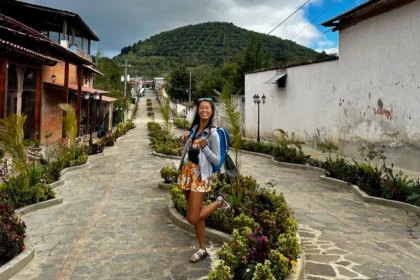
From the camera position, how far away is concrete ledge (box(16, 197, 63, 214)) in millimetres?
6527

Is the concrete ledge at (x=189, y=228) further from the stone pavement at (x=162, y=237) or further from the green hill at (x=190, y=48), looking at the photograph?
the green hill at (x=190, y=48)

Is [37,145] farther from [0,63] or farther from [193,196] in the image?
[193,196]

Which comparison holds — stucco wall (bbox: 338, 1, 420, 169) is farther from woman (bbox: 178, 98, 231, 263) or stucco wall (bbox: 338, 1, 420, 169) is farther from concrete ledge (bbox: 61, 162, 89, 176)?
concrete ledge (bbox: 61, 162, 89, 176)

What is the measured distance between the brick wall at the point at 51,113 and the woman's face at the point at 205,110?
43.1ft

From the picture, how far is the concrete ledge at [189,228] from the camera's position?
494cm

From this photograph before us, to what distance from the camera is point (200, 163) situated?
13.1 feet

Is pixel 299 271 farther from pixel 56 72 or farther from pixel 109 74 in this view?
pixel 109 74

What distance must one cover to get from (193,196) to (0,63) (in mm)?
9180

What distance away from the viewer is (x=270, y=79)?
63.8 feet

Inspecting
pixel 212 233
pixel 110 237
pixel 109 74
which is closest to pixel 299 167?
pixel 212 233

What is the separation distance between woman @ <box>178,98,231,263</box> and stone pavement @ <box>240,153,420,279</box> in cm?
143

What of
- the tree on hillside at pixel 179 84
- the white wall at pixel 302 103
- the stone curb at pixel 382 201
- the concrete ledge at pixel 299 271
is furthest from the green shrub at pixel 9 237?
the tree on hillside at pixel 179 84

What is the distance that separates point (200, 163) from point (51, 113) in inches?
602

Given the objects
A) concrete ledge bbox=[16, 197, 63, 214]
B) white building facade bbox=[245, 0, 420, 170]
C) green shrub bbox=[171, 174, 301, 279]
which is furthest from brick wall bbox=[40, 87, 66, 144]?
green shrub bbox=[171, 174, 301, 279]
